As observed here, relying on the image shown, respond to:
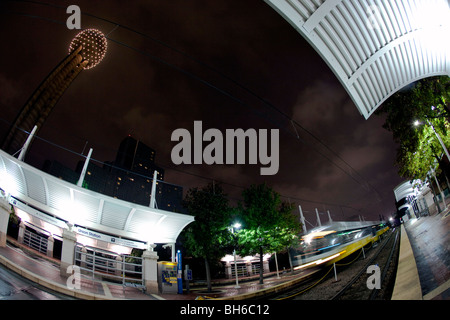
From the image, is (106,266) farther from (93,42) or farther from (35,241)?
(93,42)

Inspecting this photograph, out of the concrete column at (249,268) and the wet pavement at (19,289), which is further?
the concrete column at (249,268)

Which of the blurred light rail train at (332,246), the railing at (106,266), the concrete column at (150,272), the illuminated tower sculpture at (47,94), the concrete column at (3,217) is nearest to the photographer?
the concrete column at (3,217)

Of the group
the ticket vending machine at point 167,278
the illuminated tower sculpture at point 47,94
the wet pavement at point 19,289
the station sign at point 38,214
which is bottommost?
the ticket vending machine at point 167,278

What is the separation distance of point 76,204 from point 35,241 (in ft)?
21.4

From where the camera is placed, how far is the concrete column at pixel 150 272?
41.1 feet

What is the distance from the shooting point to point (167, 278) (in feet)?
45.0

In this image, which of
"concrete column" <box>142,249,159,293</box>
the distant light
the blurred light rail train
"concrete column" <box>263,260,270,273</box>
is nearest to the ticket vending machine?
"concrete column" <box>142,249,159,293</box>

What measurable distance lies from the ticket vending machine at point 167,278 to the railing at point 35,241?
1024cm

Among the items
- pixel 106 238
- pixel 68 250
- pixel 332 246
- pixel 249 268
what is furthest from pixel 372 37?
pixel 249 268

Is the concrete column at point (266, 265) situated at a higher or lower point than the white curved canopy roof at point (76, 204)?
lower

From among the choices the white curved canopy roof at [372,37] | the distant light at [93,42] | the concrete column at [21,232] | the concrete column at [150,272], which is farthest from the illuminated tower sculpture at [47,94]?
Result: the white curved canopy roof at [372,37]

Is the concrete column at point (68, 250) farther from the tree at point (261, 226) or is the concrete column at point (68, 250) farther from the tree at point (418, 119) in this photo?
the tree at point (418, 119)
